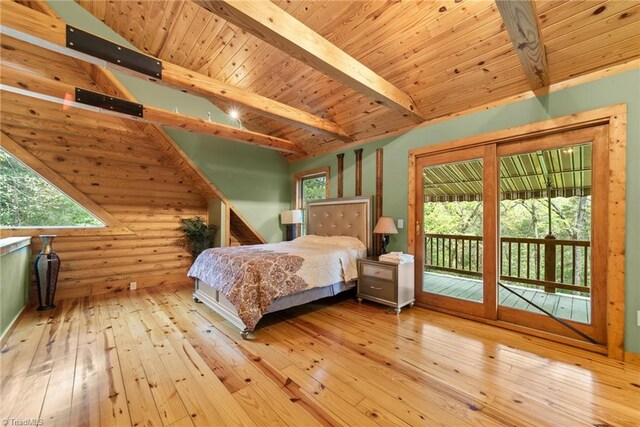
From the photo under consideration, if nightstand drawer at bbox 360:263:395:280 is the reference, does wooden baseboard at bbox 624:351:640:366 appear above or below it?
below

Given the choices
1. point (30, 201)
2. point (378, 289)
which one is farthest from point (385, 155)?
point (30, 201)

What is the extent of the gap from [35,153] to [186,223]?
210 cm

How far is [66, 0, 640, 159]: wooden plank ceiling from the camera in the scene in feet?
6.61

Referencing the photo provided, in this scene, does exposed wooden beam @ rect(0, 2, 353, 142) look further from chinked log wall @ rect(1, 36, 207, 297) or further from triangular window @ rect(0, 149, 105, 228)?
triangular window @ rect(0, 149, 105, 228)

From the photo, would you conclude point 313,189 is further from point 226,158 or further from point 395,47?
point 395,47

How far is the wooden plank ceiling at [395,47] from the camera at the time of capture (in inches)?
79.4

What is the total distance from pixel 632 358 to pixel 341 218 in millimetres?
3257

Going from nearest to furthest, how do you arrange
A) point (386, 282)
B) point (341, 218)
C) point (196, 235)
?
point (386, 282)
point (341, 218)
point (196, 235)

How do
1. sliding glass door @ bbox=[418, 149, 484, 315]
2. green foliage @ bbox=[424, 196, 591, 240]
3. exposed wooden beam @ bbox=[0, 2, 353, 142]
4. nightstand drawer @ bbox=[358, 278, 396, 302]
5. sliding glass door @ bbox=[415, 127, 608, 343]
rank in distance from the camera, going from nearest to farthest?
exposed wooden beam @ bbox=[0, 2, 353, 142] < sliding glass door @ bbox=[415, 127, 608, 343] < green foliage @ bbox=[424, 196, 591, 240] < sliding glass door @ bbox=[418, 149, 484, 315] < nightstand drawer @ bbox=[358, 278, 396, 302]

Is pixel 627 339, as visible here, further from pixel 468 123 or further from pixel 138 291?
pixel 138 291

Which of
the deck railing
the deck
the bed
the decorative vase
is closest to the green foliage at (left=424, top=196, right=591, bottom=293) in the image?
the deck railing

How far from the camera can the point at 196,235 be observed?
15.0 feet

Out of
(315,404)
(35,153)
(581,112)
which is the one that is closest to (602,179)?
(581,112)

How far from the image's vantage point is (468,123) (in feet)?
9.73
